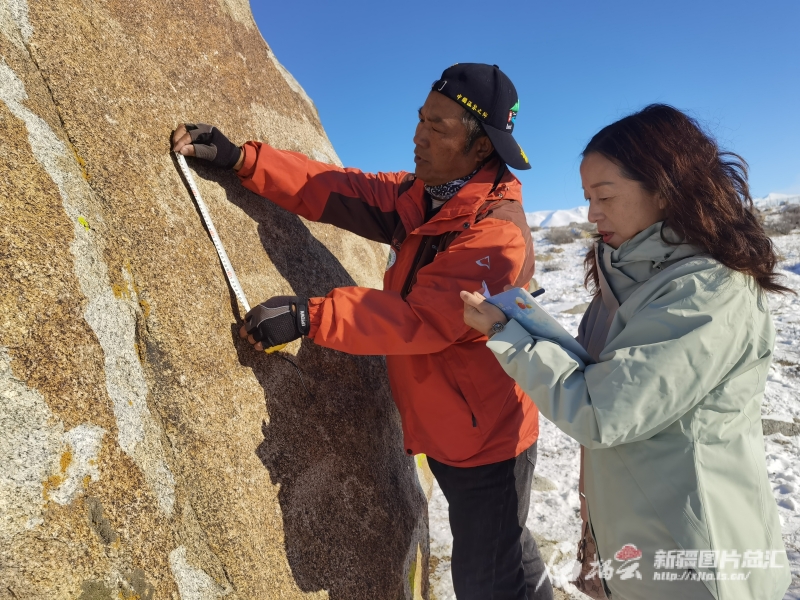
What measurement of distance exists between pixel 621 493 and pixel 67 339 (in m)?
1.96

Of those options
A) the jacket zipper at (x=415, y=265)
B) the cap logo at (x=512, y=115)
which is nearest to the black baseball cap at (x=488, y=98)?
the cap logo at (x=512, y=115)

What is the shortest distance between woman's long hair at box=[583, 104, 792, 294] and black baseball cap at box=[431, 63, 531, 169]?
2.18 ft

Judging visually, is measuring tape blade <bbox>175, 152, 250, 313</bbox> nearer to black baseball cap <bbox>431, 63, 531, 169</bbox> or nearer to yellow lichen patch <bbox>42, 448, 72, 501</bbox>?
yellow lichen patch <bbox>42, 448, 72, 501</bbox>

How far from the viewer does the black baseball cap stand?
2676 mm

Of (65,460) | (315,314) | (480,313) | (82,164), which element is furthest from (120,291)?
(480,313)

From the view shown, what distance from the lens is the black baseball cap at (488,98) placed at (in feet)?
8.78

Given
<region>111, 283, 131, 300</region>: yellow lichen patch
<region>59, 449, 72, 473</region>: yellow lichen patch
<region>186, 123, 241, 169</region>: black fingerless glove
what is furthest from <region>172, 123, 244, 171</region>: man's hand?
<region>59, 449, 72, 473</region>: yellow lichen patch

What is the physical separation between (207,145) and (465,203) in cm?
127

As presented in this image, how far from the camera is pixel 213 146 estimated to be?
266cm

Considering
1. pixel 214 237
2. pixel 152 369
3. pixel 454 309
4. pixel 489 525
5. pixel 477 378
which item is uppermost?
pixel 214 237

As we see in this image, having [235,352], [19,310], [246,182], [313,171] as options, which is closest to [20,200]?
[19,310]

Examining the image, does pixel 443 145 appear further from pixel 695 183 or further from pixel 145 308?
pixel 145 308

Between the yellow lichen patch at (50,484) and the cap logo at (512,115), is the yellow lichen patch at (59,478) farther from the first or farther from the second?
the cap logo at (512,115)

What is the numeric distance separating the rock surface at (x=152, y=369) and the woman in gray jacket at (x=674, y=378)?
1170mm
